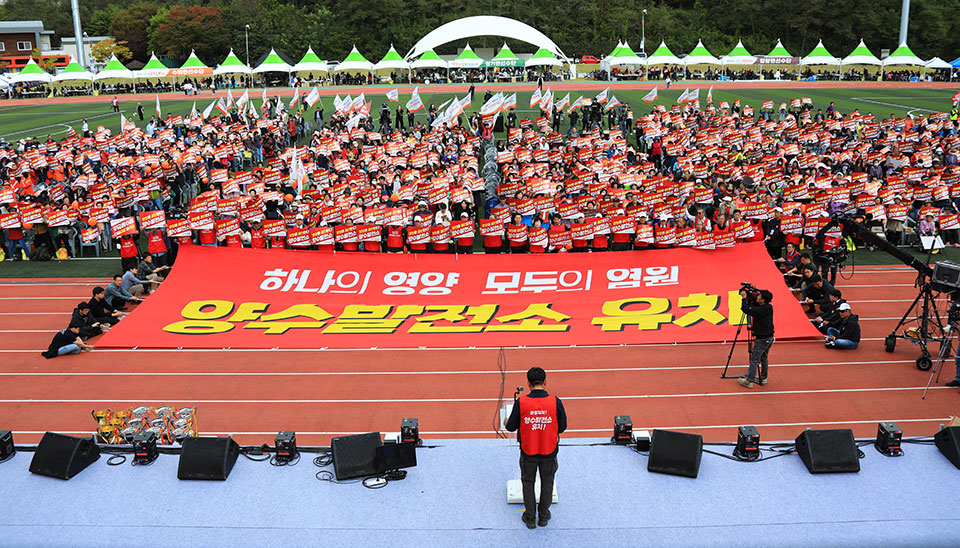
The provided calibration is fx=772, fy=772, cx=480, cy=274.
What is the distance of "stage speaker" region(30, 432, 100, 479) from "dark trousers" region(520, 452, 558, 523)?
522cm

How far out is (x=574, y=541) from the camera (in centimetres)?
777

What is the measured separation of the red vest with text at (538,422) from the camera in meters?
7.54

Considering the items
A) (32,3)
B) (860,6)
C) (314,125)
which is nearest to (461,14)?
(860,6)

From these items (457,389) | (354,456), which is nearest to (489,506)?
(354,456)

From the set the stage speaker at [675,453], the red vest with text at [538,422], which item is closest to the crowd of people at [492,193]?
the stage speaker at [675,453]

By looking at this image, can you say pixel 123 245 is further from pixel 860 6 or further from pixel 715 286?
pixel 860 6

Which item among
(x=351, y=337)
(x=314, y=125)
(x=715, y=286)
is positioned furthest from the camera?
(x=314, y=125)

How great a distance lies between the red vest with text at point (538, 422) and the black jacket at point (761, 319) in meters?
5.45

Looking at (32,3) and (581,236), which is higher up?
(32,3)

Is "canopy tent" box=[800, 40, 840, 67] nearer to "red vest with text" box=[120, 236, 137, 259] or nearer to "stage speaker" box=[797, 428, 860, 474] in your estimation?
"red vest with text" box=[120, 236, 137, 259]

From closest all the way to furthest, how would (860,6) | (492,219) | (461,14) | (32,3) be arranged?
(492,219), (860,6), (461,14), (32,3)

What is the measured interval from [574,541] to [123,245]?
14278mm

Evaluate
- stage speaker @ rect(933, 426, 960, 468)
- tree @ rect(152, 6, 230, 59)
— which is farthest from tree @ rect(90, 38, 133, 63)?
stage speaker @ rect(933, 426, 960, 468)

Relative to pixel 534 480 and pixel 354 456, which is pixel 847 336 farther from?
pixel 354 456
